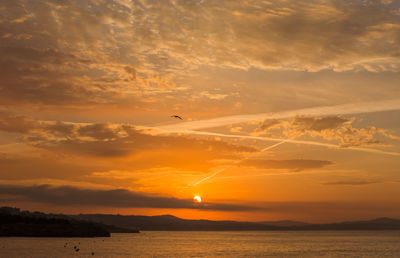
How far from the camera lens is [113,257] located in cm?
14050

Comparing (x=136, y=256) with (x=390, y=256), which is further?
(x=390, y=256)

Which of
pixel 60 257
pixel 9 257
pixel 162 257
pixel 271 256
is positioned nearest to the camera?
pixel 9 257

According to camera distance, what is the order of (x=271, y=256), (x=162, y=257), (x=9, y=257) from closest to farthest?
(x=9, y=257) < (x=162, y=257) < (x=271, y=256)

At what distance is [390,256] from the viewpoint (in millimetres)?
159125

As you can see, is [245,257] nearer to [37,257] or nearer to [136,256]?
[136,256]

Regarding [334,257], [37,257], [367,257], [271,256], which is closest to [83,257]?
[37,257]

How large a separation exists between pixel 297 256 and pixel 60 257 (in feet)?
281

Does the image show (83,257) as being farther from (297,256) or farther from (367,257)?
(367,257)

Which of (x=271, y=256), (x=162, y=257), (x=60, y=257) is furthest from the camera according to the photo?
(x=271, y=256)

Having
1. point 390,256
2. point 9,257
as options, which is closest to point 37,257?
point 9,257

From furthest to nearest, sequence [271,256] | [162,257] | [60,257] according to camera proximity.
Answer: [271,256] < [162,257] < [60,257]

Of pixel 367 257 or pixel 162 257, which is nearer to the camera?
pixel 162 257

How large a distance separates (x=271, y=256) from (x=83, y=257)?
67.8 meters

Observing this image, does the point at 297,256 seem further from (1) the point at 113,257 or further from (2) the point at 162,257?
(1) the point at 113,257
